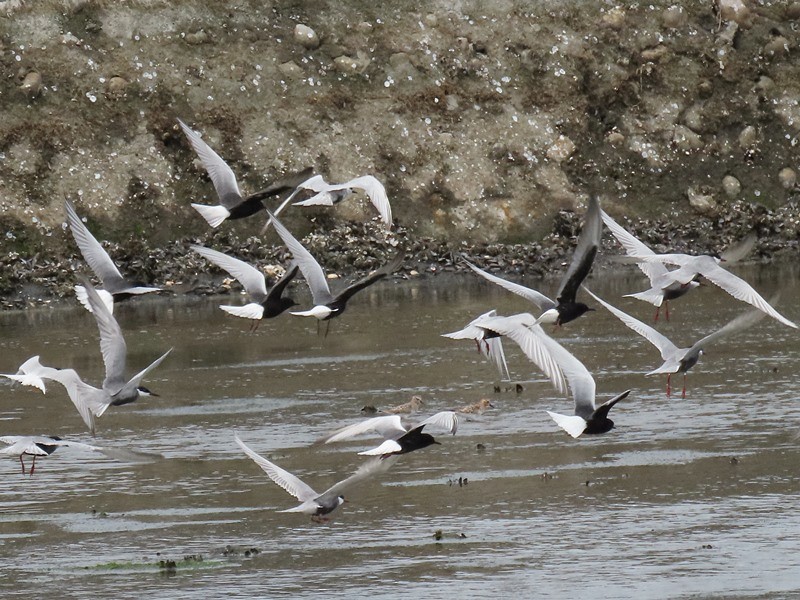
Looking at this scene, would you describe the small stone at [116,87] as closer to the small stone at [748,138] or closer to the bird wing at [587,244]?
the small stone at [748,138]

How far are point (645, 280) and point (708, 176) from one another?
597 centimetres

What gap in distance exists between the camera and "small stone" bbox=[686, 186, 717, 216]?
32.4 meters

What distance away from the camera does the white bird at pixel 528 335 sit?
530 inches

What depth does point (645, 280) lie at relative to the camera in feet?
93.2

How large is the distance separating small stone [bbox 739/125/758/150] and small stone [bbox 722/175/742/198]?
115 centimetres

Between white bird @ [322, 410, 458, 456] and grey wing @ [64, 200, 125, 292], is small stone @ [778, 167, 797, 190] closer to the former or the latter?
grey wing @ [64, 200, 125, 292]

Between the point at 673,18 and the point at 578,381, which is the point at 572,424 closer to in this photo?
the point at 578,381

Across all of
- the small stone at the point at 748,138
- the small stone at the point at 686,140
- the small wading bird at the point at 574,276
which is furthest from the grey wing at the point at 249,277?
the small stone at the point at 748,138

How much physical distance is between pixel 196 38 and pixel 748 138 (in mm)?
12304

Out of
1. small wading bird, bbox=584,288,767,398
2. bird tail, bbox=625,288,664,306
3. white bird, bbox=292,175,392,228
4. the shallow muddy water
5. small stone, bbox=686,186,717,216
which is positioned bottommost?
the shallow muddy water

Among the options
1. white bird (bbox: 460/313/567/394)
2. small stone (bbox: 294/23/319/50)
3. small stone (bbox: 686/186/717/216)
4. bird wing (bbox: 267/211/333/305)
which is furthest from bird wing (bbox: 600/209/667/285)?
small stone (bbox: 294/23/319/50)

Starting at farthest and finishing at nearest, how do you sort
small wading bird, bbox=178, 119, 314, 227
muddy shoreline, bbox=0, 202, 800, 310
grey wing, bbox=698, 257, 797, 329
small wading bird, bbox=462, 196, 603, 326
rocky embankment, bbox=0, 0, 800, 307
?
rocky embankment, bbox=0, 0, 800, 307 → muddy shoreline, bbox=0, 202, 800, 310 → small wading bird, bbox=178, 119, 314, 227 → grey wing, bbox=698, 257, 797, 329 → small wading bird, bbox=462, 196, 603, 326

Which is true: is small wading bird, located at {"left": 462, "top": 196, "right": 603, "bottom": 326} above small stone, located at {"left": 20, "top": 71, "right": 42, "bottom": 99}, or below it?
below

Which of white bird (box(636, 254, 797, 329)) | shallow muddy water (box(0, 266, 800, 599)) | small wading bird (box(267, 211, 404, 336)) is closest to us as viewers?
shallow muddy water (box(0, 266, 800, 599))
